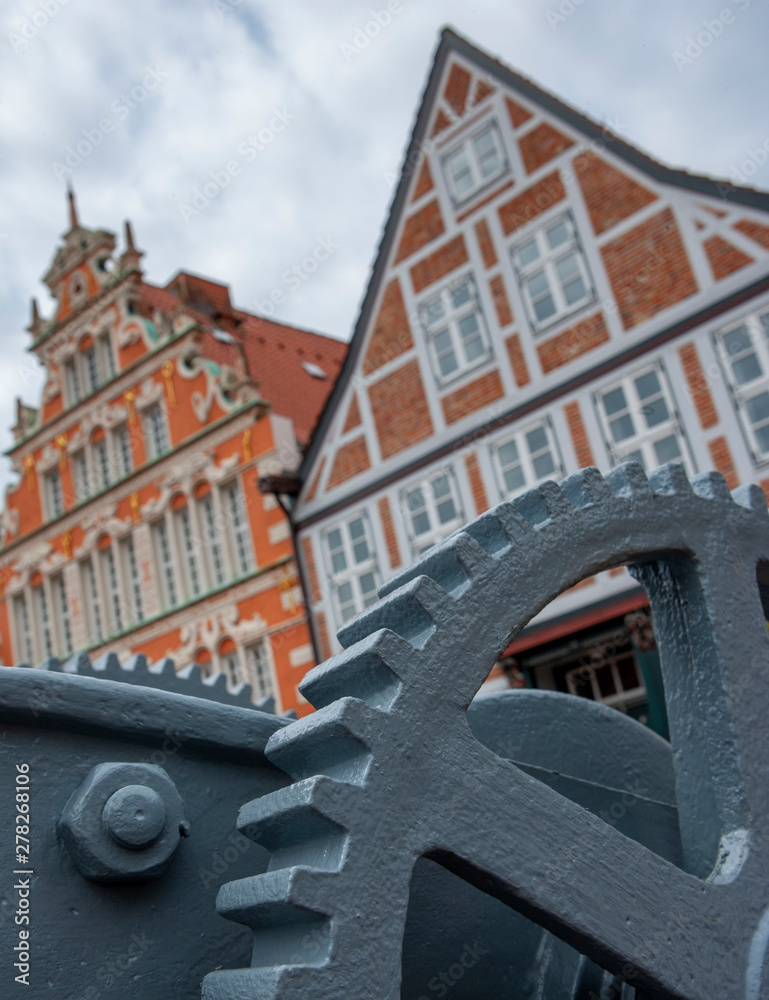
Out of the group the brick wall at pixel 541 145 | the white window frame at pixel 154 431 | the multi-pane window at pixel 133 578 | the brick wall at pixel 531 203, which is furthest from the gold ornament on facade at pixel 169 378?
the brick wall at pixel 541 145

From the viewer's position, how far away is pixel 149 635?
16.3 m

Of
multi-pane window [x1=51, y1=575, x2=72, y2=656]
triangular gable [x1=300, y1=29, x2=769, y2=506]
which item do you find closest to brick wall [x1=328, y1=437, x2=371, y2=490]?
triangular gable [x1=300, y1=29, x2=769, y2=506]

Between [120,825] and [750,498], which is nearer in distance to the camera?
[120,825]

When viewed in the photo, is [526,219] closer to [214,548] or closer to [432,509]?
[432,509]

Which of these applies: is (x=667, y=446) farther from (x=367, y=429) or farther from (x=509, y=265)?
(x=367, y=429)

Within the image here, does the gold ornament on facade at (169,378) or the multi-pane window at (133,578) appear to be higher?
the gold ornament on facade at (169,378)

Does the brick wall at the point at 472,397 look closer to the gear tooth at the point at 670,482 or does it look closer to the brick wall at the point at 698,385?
the brick wall at the point at 698,385

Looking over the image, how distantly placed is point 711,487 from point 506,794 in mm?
1018

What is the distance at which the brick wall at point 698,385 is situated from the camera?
10.7m

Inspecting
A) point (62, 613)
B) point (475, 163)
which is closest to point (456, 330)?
point (475, 163)

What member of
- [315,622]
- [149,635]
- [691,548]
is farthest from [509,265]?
[691,548]

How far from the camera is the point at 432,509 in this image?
12.8 metres

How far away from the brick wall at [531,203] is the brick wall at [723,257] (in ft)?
6.72

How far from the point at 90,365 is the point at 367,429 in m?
7.28
